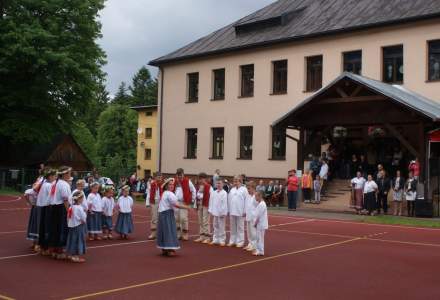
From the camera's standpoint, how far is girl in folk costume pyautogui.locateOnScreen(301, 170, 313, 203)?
28.2 meters

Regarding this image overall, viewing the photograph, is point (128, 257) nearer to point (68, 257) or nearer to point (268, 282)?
point (68, 257)

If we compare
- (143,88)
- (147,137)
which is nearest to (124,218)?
(147,137)

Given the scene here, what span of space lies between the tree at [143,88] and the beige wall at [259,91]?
61.7 meters

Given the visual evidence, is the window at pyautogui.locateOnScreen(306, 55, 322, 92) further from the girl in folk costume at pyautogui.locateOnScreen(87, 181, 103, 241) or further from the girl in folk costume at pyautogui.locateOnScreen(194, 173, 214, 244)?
the girl in folk costume at pyautogui.locateOnScreen(87, 181, 103, 241)

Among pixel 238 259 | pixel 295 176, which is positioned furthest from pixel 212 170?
pixel 238 259

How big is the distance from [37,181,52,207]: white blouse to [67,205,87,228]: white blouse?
3.75 ft

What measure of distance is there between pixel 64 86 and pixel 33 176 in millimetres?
6497

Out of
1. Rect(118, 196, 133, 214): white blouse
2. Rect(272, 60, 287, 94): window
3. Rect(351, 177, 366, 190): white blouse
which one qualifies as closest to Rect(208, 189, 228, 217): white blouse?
Rect(118, 196, 133, 214): white blouse

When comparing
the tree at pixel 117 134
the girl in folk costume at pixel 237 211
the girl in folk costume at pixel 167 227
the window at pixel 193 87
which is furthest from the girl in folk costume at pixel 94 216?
the tree at pixel 117 134

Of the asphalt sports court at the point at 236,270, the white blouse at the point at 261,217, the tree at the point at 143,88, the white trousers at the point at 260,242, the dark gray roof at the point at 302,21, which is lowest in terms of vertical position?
the asphalt sports court at the point at 236,270

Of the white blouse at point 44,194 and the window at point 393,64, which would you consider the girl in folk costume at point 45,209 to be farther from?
the window at point 393,64

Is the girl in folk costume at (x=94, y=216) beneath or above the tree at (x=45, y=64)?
beneath

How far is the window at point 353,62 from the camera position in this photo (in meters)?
30.8

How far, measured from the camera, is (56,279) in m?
10.0
